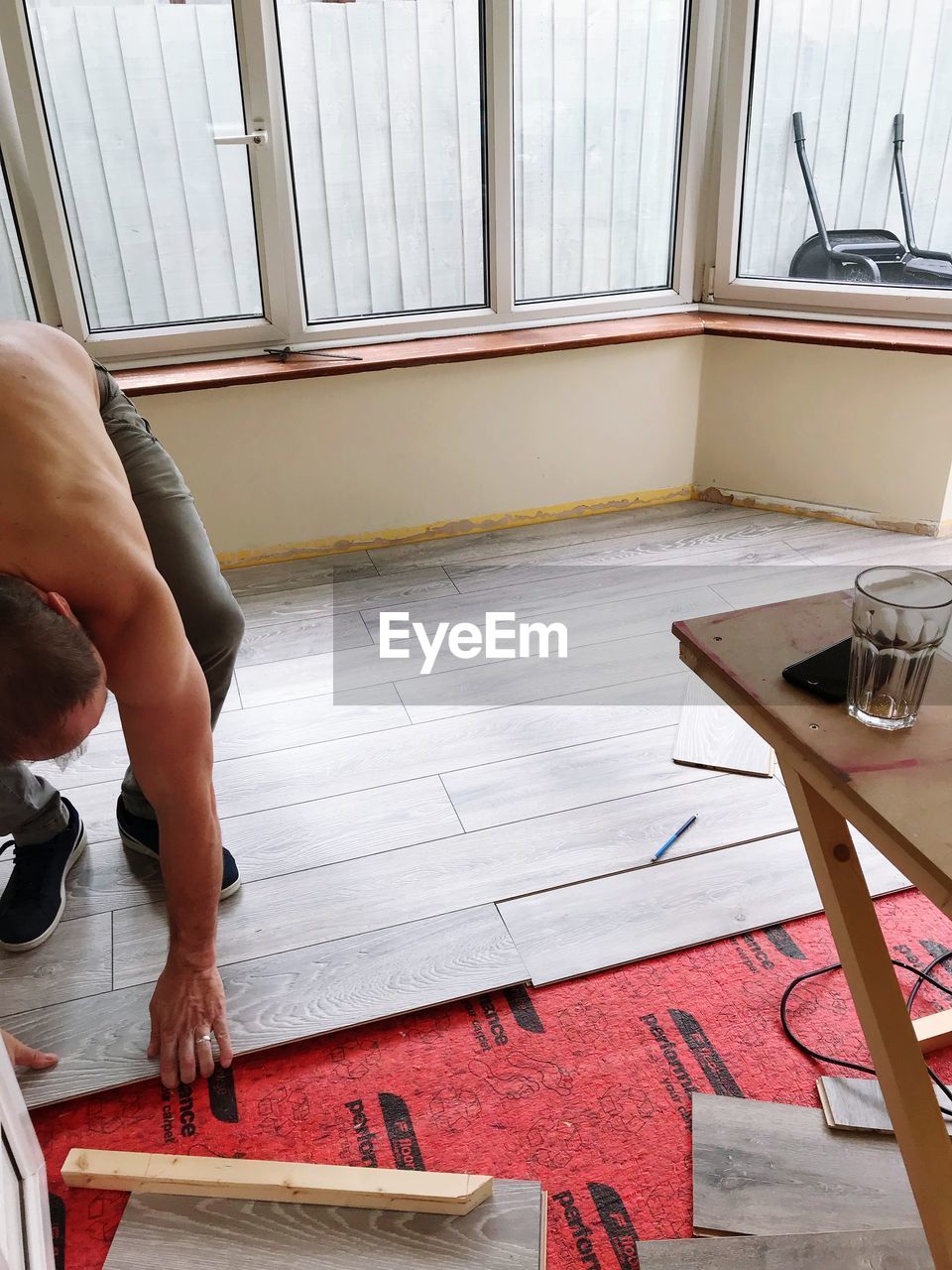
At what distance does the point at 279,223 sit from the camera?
263 cm

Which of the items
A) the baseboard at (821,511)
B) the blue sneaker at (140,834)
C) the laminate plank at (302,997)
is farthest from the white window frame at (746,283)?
the blue sneaker at (140,834)

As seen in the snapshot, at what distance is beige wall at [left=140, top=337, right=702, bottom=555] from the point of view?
271cm

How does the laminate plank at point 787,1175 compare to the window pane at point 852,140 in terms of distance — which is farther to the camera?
the window pane at point 852,140

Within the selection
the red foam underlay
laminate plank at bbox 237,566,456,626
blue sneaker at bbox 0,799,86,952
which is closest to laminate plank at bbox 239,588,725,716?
laminate plank at bbox 237,566,456,626

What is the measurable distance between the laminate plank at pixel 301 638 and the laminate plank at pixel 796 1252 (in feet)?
5.21

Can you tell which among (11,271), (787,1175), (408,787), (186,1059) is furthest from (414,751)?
(11,271)

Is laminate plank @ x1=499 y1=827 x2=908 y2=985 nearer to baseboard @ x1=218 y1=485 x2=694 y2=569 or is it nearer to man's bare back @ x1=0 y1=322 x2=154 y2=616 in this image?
man's bare back @ x1=0 y1=322 x2=154 y2=616

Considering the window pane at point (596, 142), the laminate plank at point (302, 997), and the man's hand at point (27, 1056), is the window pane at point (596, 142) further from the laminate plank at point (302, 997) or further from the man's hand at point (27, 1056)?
the man's hand at point (27, 1056)

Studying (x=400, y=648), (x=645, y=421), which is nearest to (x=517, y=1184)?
(x=400, y=648)

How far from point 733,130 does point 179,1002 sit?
2737 millimetres

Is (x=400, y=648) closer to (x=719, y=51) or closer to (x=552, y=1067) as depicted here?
(x=552, y=1067)

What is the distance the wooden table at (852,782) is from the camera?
0.82m

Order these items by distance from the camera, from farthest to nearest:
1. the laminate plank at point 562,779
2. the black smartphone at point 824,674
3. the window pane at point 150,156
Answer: the window pane at point 150,156
the laminate plank at point 562,779
the black smartphone at point 824,674

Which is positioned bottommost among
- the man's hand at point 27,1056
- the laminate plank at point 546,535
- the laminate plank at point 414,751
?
the laminate plank at point 414,751
